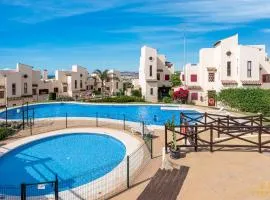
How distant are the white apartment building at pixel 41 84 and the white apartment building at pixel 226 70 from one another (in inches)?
751

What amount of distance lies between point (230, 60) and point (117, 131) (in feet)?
69.9

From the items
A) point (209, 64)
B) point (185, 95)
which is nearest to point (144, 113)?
point (185, 95)

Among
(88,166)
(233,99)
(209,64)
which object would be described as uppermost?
(209,64)

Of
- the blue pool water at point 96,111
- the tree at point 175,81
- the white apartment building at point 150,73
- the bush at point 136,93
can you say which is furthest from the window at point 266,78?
the bush at point 136,93

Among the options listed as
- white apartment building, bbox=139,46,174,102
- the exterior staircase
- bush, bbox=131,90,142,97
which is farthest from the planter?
bush, bbox=131,90,142,97

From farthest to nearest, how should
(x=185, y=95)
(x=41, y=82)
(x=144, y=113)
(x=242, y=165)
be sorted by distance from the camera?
(x=41, y=82), (x=185, y=95), (x=144, y=113), (x=242, y=165)

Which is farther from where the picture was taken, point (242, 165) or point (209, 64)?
point (209, 64)

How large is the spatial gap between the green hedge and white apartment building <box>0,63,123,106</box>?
79.3 feet

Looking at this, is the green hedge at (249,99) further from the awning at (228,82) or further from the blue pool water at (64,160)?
the blue pool water at (64,160)

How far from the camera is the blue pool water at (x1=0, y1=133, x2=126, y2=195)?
531 inches

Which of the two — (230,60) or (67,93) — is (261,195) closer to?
(230,60)

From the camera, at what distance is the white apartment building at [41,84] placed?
39.3m

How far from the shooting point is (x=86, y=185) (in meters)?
11.4

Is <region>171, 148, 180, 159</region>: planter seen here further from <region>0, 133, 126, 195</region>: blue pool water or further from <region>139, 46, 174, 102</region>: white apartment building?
<region>139, 46, 174, 102</region>: white apartment building
